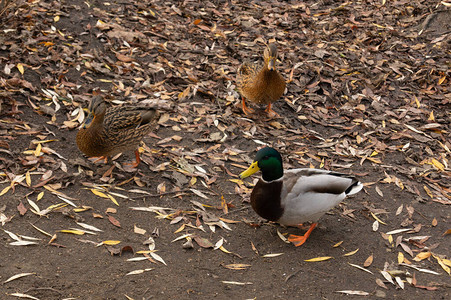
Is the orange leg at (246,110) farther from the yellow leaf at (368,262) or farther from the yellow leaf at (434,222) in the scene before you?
the yellow leaf at (368,262)

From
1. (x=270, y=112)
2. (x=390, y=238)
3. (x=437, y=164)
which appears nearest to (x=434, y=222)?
(x=390, y=238)

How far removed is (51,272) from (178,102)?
3.31m

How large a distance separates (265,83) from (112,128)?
2.27 m

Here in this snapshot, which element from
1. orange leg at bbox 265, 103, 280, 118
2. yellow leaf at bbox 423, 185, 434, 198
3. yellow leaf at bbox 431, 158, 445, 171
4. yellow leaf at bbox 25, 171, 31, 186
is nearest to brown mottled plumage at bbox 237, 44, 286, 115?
orange leg at bbox 265, 103, 280, 118

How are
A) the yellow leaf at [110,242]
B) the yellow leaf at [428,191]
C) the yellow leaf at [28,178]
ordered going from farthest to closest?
the yellow leaf at [428,191] < the yellow leaf at [28,178] < the yellow leaf at [110,242]

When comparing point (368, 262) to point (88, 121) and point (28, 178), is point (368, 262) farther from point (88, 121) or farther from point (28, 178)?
point (28, 178)

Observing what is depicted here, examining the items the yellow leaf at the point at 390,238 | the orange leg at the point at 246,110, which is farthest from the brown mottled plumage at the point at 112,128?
the yellow leaf at the point at 390,238

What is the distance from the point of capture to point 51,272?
4137mm

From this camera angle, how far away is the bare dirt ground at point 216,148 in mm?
4430

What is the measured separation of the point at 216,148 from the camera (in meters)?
6.27

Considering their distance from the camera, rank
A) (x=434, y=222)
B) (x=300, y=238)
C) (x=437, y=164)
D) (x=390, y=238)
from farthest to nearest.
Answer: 1. (x=437, y=164)
2. (x=434, y=222)
3. (x=390, y=238)
4. (x=300, y=238)

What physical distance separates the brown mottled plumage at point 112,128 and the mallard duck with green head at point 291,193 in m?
1.32

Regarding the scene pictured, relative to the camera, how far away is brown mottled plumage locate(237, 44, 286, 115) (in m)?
6.81

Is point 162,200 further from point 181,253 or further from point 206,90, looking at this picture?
point 206,90
